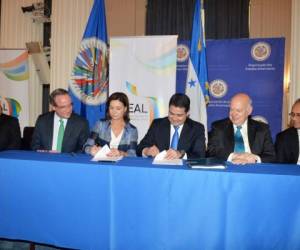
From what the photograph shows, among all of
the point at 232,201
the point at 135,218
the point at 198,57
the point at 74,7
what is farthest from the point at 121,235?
the point at 74,7

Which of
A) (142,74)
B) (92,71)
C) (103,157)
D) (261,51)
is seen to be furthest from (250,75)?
(103,157)

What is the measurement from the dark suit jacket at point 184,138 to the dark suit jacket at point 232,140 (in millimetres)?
107

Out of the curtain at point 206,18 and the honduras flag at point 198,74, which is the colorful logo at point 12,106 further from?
the honduras flag at point 198,74

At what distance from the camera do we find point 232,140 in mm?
2869

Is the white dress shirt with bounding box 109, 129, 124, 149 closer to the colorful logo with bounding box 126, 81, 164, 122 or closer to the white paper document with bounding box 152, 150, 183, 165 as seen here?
the white paper document with bounding box 152, 150, 183, 165

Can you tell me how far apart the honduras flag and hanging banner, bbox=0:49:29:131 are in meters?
2.89

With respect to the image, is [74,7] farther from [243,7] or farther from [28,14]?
[243,7]

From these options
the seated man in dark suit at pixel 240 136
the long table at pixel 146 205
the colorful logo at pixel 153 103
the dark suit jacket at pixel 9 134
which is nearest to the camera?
the long table at pixel 146 205

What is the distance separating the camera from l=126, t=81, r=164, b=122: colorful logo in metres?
4.62

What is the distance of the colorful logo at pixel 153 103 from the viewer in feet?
15.1

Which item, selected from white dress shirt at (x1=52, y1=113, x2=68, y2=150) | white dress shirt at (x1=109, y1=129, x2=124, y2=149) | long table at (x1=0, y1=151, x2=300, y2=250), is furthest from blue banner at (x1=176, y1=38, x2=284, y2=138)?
long table at (x1=0, y1=151, x2=300, y2=250)

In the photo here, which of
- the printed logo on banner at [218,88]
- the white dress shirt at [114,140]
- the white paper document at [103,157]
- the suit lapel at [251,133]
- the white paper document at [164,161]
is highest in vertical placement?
the printed logo on banner at [218,88]

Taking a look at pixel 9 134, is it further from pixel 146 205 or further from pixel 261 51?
pixel 261 51

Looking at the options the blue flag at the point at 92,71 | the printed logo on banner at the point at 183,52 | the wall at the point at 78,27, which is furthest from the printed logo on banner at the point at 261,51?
the blue flag at the point at 92,71
